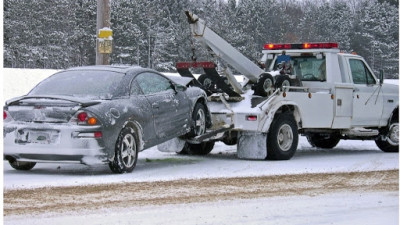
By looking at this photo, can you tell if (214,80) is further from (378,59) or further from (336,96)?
(378,59)

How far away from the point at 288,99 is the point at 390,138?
330cm

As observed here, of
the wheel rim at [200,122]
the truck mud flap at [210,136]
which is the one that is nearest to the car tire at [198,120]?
the wheel rim at [200,122]

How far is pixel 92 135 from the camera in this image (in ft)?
33.3

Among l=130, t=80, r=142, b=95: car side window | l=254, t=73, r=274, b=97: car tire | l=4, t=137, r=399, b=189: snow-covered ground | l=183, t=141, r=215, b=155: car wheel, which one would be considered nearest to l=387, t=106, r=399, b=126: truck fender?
l=4, t=137, r=399, b=189: snow-covered ground

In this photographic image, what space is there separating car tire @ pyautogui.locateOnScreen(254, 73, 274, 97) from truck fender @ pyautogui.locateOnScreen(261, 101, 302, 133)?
0.36 m

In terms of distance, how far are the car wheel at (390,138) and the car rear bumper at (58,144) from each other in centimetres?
759

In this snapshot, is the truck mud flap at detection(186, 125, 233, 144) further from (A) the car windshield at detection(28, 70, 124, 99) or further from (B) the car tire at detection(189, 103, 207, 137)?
(A) the car windshield at detection(28, 70, 124, 99)

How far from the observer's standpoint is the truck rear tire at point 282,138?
44.0ft

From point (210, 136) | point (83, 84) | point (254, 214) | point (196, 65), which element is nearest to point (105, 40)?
point (196, 65)

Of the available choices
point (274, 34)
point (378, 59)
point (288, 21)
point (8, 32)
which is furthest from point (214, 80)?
point (288, 21)

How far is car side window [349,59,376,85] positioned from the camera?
1512cm

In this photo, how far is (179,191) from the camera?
8930mm

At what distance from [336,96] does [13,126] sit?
6.59 metres

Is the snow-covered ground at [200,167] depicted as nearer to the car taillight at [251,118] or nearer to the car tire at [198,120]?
the car tire at [198,120]
